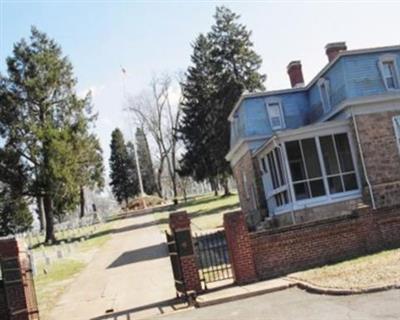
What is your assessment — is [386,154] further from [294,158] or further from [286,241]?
[286,241]

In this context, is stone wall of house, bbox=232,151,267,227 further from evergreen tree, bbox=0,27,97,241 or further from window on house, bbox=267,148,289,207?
evergreen tree, bbox=0,27,97,241

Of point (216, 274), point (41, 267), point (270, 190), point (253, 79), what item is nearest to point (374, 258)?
point (216, 274)

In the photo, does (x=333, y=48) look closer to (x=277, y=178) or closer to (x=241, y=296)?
(x=277, y=178)

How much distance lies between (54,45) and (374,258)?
1395 inches

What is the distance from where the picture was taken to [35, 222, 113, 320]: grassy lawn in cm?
1627

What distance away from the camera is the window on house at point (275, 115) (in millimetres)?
27578

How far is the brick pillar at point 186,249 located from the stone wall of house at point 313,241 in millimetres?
1082

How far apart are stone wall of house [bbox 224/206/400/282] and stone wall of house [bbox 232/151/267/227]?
11860 mm

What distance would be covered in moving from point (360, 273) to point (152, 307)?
5148mm

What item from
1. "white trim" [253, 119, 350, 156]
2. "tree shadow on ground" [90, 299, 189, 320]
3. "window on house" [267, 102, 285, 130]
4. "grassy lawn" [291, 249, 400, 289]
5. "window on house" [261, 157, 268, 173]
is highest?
"window on house" [267, 102, 285, 130]

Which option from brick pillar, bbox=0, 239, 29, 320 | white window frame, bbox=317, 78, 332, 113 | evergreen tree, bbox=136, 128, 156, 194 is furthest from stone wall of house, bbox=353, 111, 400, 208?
evergreen tree, bbox=136, 128, 156, 194

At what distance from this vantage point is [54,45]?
140 ft

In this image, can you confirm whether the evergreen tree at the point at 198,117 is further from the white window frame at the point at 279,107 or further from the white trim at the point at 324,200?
the white trim at the point at 324,200

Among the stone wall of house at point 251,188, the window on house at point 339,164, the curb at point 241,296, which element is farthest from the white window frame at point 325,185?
the curb at point 241,296
